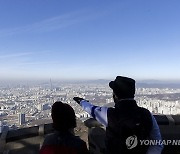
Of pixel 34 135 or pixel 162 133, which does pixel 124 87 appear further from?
pixel 34 135

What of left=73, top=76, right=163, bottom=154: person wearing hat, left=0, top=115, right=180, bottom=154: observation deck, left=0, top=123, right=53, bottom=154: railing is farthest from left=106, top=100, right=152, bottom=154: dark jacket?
left=0, top=123, right=53, bottom=154: railing

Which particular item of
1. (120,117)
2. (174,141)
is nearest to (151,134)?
(120,117)

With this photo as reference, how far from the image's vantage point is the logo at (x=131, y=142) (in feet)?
9.34

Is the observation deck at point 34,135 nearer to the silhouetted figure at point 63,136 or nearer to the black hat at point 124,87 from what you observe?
the black hat at point 124,87

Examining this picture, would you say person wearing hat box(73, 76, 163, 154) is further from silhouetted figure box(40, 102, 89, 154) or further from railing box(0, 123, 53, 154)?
railing box(0, 123, 53, 154)

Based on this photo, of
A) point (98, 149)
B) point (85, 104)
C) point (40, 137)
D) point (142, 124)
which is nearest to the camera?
point (142, 124)

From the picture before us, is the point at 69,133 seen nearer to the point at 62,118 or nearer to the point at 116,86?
the point at 62,118

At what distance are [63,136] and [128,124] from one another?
2.28ft

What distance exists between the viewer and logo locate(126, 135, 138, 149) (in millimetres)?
2848

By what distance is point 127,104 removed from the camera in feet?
9.46

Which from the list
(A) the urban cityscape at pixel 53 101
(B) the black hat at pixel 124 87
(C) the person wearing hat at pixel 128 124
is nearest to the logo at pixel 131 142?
(C) the person wearing hat at pixel 128 124

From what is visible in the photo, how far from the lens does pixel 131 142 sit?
9.37 feet

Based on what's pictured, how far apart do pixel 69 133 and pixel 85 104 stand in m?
0.99

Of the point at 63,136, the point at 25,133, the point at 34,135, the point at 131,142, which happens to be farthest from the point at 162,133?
the point at 63,136
